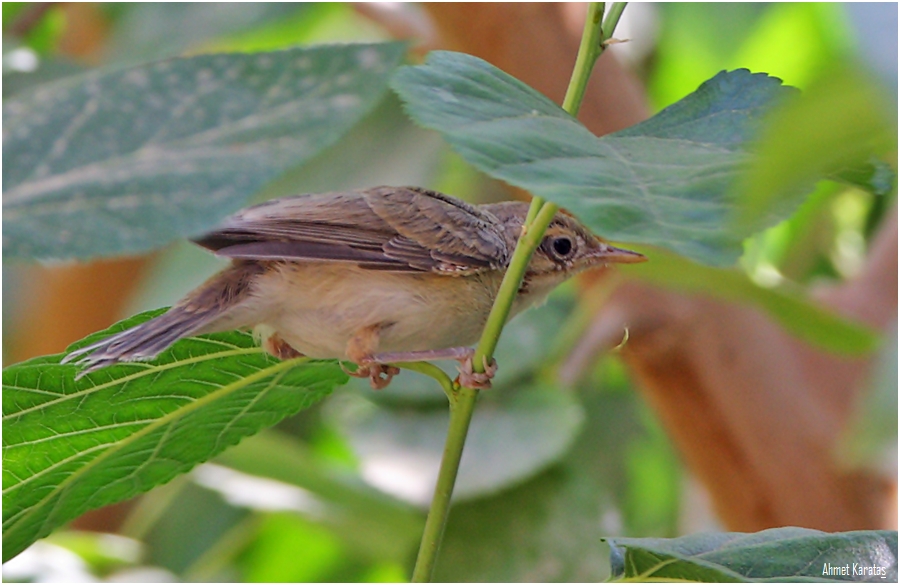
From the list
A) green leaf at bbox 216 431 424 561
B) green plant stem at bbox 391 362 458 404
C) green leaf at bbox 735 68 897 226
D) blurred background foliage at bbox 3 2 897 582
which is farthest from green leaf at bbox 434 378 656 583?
green leaf at bbox 735 68 897 226

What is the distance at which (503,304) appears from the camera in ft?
3.14

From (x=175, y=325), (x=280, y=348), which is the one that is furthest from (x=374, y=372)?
(x=175, y=325)

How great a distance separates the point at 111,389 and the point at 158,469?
13 centimetres

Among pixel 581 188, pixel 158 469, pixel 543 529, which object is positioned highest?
pixel 543 529

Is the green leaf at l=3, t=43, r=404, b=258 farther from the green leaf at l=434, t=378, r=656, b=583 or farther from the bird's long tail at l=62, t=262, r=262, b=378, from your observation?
the green leaf at l=434, t=378, r=656, b=583

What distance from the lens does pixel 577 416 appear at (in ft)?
8.05

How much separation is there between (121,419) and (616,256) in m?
1.05

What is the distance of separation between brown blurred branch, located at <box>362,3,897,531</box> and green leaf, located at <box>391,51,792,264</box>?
1638mm

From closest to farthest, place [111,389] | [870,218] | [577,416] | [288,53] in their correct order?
[111,389] → [288,53] → [577,416] → [870,218]

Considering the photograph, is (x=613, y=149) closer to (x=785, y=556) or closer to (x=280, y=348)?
(x=785, y=556)

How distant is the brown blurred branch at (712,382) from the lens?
2.58 m

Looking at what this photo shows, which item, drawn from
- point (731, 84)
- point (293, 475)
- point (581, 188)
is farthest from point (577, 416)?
point (581, 188)

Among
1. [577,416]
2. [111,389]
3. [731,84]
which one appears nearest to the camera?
[731,84]

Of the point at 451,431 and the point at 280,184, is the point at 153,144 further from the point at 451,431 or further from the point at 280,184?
the point at 280,184
